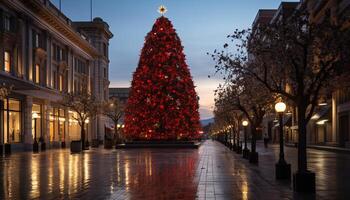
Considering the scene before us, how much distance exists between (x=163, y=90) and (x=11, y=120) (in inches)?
611

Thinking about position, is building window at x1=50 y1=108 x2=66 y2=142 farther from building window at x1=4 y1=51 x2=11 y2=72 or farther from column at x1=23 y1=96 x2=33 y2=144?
building window at x1=4 y1=51 x2=11 y2=72

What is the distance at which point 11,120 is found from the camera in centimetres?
5516

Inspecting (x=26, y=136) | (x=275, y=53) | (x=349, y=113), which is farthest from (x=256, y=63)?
(x=26, y=136)

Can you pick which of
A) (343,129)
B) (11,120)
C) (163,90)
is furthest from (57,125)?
(343,129)

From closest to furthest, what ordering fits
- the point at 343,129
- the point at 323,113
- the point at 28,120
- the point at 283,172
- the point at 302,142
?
the point at 302,142
the point at 283,172
the point at 343,129
the point at 28,120
the point at 323,113

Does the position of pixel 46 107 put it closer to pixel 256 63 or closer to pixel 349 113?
pixel 349 113

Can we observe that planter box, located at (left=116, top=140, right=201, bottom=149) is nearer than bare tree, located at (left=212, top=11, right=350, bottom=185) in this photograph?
No

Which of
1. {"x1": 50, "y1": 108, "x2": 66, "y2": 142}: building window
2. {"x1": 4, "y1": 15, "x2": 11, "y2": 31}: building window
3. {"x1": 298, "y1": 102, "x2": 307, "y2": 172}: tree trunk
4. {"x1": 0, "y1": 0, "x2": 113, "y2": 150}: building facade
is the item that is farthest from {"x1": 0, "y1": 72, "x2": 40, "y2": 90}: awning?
{"x1": 298, "y1": 102, "x2": 307, "y2": 172}: tree trunk

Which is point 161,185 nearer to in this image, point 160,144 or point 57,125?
point 160,144

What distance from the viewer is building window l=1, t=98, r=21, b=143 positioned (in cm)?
5288

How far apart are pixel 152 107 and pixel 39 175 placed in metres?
35.5

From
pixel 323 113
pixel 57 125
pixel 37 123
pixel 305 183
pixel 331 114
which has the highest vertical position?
pixel 323 113

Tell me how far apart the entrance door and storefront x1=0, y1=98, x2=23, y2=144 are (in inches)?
1257

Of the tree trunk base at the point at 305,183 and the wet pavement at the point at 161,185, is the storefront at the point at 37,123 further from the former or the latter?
the tree trunk base at the point at 305,183
